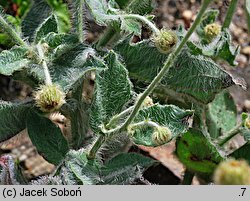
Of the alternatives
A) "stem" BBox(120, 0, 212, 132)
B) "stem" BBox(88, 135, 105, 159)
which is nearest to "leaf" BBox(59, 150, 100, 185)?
"stem" BBox(88, 135, 105, 159)

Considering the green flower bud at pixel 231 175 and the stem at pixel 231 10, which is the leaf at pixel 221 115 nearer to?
the stem at pixel 231 10

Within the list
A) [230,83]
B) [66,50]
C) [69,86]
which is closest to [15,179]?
[69,86]

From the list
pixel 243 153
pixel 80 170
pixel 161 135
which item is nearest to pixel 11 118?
pixel 80 170

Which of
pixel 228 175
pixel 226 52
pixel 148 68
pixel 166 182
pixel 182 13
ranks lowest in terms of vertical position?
pixel 166 182

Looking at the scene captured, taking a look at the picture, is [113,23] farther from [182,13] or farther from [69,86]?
[182,13]

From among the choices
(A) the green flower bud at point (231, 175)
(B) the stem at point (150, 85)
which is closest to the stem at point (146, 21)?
(B) the stem at point (150, 85)

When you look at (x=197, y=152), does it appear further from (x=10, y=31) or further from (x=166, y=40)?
(x=10, y=31)
